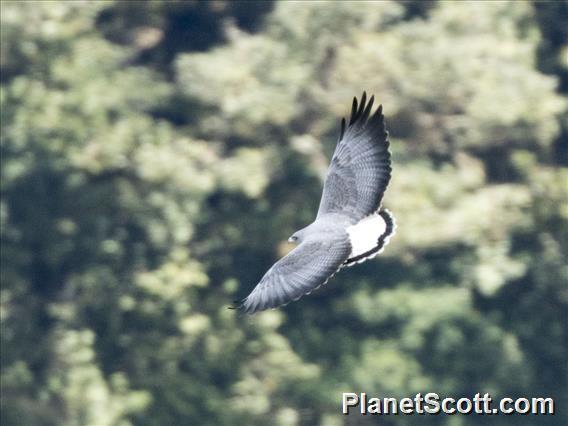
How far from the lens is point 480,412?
1075 centimetres

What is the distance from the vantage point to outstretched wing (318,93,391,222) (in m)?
6.36

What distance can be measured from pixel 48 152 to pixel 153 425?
95.1 inches

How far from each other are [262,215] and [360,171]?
4029mm

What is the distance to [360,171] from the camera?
21.1 feet

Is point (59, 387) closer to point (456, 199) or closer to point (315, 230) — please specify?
point (456, 199)

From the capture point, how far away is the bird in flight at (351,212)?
19.3 feet

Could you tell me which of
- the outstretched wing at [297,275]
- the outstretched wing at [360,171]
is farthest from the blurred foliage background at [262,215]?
the outstretched wing at [297,275]

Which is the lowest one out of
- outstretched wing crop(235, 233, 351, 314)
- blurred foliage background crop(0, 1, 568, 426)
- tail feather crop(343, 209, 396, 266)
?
outstretched wing crop(235, 233, 351, 314)

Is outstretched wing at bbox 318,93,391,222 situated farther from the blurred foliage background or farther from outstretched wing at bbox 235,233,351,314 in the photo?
the blurred foliage background

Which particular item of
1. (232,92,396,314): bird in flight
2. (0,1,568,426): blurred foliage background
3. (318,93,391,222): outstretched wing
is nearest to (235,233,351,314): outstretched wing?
(232,92,396,314): bird in flight

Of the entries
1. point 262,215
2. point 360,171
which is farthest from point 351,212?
point 262,215

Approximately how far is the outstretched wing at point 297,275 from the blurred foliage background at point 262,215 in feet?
12.4

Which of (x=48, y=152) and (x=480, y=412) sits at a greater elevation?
(x=48, y=152)

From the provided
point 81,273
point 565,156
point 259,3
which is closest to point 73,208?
point 81,273
